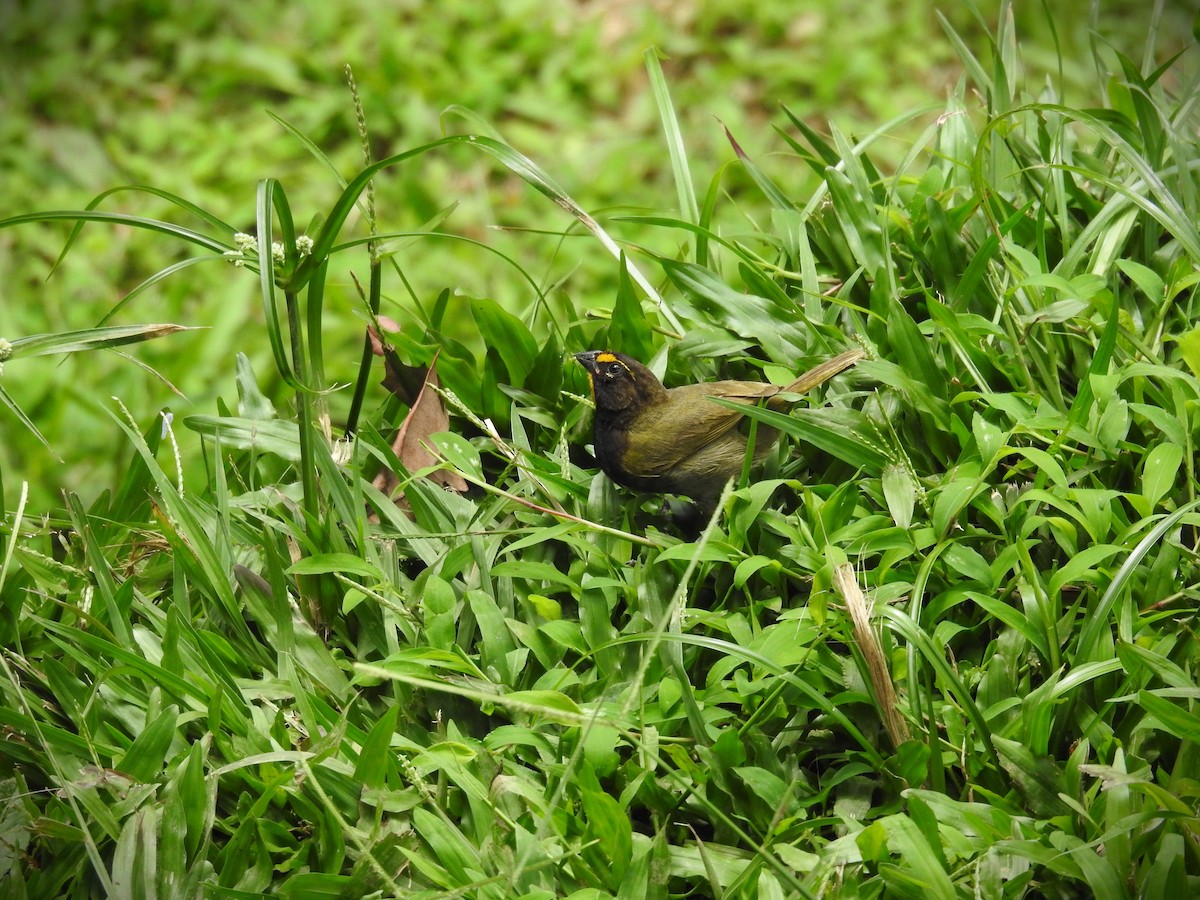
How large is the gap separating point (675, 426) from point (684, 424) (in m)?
0.03

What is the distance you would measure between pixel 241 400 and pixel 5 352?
69cm

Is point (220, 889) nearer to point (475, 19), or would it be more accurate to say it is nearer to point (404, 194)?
point (404, 194)

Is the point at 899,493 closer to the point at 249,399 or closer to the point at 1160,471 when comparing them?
the point at 1160,471

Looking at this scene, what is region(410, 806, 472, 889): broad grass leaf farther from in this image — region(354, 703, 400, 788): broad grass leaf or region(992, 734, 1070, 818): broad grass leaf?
region(992, 734, 1070, 818): broad grass leaf

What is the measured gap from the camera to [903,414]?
239 centimetres

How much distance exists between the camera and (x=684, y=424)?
250 cm

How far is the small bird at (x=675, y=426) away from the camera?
7.73 ft

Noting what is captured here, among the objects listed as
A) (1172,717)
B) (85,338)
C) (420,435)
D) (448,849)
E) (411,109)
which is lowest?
(448,849)

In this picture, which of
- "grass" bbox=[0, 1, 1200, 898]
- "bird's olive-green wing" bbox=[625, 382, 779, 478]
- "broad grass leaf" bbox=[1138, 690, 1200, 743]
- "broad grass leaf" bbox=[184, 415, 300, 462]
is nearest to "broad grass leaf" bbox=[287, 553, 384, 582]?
"grass" bbox=[0, 1, 1200, 898]

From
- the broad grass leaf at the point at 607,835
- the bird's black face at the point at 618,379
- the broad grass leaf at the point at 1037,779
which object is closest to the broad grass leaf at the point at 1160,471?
the broad grass leaf at the point at 1037,779

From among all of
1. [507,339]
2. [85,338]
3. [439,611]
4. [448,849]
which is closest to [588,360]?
[507,339]

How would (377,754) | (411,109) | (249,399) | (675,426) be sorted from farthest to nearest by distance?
1. (411,109)
2. (249,399)
3. (675,426)
4. (377,754)

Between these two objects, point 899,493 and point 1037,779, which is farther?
point 899,493

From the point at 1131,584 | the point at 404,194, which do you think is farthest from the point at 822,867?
the point at 404,194
